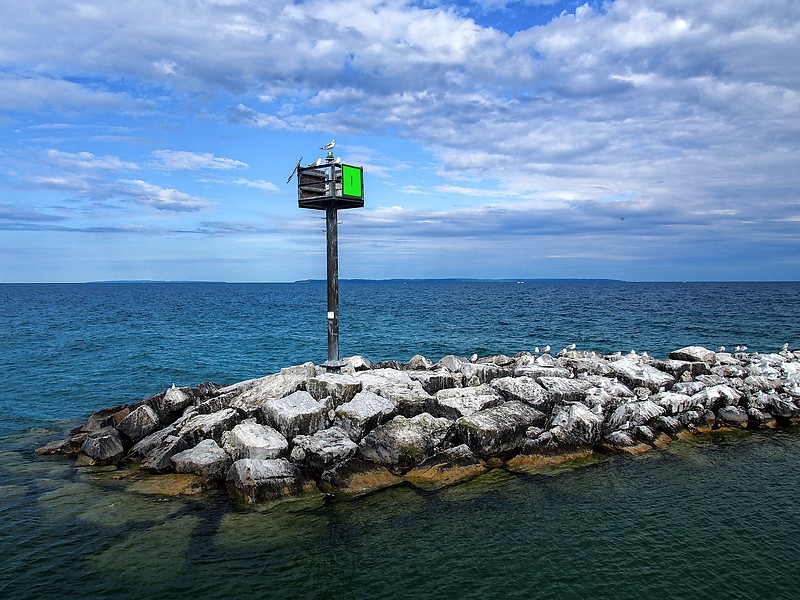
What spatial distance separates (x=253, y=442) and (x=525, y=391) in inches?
331

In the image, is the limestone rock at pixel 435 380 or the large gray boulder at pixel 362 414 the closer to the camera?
the large gray boulder at pixel 362 414

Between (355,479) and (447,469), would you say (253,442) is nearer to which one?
(355,479)

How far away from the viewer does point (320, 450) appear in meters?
13.9

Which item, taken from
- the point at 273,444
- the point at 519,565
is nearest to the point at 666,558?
the point at 519,565

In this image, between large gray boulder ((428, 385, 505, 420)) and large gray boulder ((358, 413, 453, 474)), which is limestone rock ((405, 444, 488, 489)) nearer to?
large gray boulder ((358, 413, 453, 474))

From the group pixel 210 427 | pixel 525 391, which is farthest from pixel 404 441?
pixel 210 427

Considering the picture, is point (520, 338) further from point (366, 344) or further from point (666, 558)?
point (666, 558)

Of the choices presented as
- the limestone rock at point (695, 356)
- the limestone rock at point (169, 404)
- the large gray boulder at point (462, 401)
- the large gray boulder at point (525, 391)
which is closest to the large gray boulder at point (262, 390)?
the limestone rock at point (169, 404)

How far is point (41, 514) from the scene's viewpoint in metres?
12.2

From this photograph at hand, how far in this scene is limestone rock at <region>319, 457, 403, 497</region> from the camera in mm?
13111

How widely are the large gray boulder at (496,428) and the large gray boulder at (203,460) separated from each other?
20.7 feet

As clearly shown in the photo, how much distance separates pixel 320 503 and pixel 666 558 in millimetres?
7246

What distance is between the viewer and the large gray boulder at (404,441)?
1404 cm

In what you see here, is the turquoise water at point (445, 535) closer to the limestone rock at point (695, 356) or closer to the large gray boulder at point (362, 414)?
the large gray boulder at point (362, 414)
